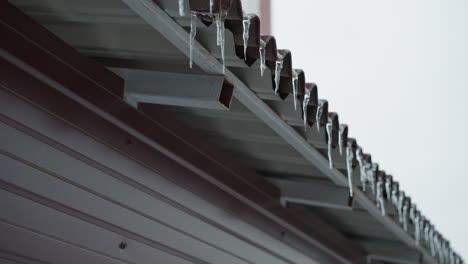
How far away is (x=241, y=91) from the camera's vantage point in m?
3.80

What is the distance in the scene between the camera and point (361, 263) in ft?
28.5

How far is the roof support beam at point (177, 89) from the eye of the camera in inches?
143

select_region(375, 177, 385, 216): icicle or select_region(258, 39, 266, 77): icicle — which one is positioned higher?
select_region(258, 39, 266, 77): icicle

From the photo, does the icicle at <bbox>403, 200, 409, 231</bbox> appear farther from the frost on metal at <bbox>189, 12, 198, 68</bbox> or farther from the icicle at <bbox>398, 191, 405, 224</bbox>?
the frost on metal at <bbox>189, 12, 198, 68</bbox>

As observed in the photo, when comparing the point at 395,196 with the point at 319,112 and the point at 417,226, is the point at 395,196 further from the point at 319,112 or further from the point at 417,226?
the point at 319,112

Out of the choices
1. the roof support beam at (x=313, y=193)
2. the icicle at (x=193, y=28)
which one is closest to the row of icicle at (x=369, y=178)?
the icicle at (x=193, y=28)

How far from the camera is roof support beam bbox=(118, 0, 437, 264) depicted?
298 centimetres

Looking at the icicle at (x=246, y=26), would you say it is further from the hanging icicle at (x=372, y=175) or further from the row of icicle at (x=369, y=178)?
the hanging icicle at (x=372, y=175)

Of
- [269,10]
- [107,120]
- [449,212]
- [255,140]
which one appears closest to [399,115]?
[449,212]

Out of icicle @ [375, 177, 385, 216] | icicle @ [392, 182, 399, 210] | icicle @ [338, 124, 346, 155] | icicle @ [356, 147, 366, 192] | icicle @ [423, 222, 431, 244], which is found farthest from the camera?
icicle @ [423, 222, 431, 244]

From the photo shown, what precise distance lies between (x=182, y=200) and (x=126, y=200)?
0.63 m

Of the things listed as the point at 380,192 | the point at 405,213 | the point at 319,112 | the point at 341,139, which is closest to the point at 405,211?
the point at 405,213

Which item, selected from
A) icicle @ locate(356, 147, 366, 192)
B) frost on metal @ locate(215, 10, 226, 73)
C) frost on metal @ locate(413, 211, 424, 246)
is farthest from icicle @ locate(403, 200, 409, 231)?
frost on metal @ locate(215, 10, 226, 73)

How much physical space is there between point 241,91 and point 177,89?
0.32m
